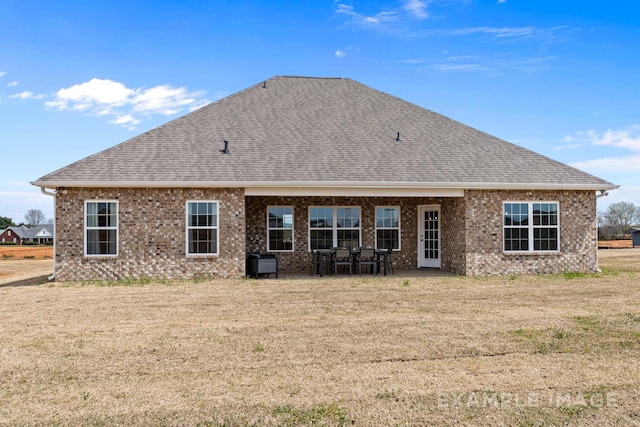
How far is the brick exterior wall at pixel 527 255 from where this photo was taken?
54.4ft

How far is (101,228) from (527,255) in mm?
12772

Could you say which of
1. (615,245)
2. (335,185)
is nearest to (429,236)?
(335,185)

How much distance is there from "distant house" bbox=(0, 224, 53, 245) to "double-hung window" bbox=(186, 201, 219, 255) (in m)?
65.2

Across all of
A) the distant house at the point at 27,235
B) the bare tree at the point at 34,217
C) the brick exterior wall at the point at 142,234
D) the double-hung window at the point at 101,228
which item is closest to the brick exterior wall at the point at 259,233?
the brick exterior wall at the point at 142,234

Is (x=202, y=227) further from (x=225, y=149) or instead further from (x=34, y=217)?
(x=34, y=217)

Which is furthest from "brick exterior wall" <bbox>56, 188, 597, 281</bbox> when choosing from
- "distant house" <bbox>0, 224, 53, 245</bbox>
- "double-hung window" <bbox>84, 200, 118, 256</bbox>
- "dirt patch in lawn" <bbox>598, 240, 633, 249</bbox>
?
"distant house" <bbox>0, 224, 53, 245</bbox>

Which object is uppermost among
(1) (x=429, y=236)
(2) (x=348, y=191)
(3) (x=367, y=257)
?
(2) (x=348, y=191)

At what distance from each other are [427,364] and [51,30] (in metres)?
15.0

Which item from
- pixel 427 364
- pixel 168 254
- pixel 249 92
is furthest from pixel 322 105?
pixel 427 364

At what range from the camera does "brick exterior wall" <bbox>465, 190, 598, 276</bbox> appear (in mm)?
16578

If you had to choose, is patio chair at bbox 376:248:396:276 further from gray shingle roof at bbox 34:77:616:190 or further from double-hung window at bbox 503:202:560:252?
double-hung window at bbox 503:202:560:252

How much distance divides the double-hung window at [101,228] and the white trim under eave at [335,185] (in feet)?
1.99

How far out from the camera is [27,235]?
245 feet

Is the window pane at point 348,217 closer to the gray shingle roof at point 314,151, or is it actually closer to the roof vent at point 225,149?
the gray shingle roof at point 314,151
